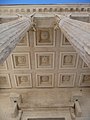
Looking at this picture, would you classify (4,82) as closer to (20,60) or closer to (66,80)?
(20,60)

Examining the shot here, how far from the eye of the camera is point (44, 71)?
8211mm

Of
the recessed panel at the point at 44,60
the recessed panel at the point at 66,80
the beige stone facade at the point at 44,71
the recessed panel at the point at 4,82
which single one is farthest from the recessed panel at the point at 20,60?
the recessed panel at the point at 66,80

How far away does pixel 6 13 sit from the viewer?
6.25 meters

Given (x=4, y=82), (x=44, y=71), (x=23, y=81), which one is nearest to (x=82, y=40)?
(x=44, y=71)

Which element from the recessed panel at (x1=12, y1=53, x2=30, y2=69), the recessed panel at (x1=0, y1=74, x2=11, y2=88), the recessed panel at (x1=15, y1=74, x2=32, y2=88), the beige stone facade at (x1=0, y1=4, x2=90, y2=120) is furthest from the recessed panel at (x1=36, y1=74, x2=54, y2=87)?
the recessed panel at (x1=0, y1=74, x2=11, y2=88)

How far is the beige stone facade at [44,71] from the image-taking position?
624cm

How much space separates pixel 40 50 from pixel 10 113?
2797 millimetres

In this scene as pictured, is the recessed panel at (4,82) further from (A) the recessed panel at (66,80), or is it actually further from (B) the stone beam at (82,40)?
(B) the stone beam at (82,40)

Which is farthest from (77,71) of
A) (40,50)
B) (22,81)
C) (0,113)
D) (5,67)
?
(0,113)

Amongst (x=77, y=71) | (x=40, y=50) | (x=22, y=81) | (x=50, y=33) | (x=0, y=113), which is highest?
(x=50, y=33)

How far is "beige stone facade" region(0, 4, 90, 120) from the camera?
20.5ft

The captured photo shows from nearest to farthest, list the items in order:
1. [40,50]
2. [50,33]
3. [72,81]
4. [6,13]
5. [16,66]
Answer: [6,13], [50,33], [40,50], [16,66], [72,81]

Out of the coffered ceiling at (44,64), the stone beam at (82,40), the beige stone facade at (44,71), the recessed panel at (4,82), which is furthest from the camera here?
the recessed panel at (4,82)

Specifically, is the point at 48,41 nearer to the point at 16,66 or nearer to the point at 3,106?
the point at 16,66
